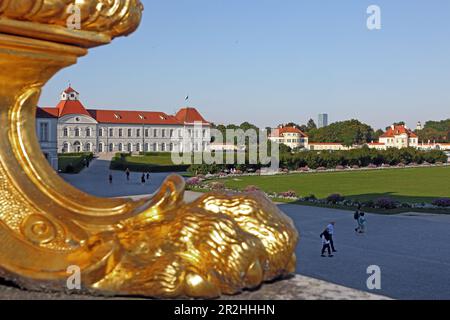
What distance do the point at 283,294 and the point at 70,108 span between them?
63655 millimetres

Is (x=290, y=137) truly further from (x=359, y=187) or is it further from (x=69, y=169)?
(x=359, y=187)

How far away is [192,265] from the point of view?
274 cm

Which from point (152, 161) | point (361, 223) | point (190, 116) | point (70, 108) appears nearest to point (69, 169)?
point (152, 161)

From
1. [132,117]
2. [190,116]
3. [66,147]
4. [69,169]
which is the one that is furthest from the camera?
[190,116]

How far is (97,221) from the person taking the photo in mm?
3039

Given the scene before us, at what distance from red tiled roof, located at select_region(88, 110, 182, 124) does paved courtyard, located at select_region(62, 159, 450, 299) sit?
176 feet

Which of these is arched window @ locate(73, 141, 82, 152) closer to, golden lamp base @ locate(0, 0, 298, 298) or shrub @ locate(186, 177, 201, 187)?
shrub @ locate(186, 177, 201, 187)

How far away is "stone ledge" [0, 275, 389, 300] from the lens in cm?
279

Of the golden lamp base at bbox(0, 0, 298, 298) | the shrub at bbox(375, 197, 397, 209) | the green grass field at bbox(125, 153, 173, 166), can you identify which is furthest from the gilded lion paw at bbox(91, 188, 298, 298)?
the green grass field at bbox(125, 153, 173, 166)

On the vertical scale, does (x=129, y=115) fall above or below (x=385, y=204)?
above

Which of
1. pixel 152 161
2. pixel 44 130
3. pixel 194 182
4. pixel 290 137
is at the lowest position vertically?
pixel 194 182

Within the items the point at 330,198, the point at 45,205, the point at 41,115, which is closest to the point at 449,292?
the point at 45,205

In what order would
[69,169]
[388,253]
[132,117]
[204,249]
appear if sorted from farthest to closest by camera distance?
[132,117]
[69,169]
[388,253]
[204,249]
